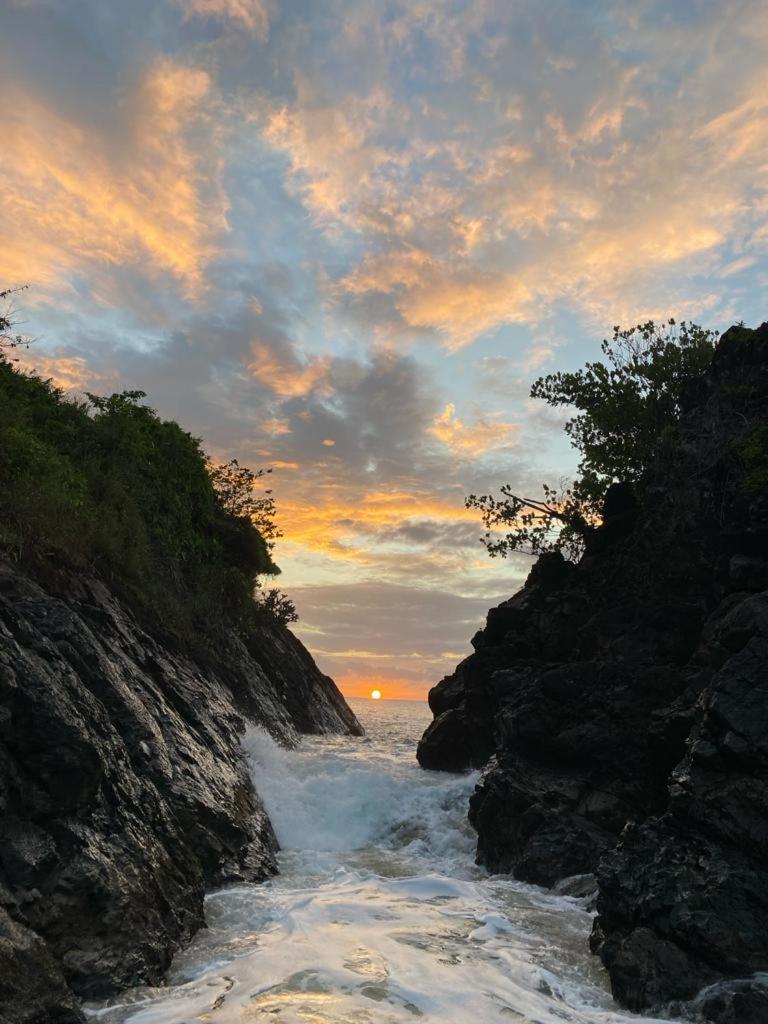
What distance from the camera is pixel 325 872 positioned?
1253 centimetres

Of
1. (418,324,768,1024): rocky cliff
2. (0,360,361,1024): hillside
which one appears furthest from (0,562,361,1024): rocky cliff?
(418,324,768,1024): rocky cliff

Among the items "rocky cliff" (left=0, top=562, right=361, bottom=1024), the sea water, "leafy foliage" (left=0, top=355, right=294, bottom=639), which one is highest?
"leafy foliage" (left=0, top=355, right=294, bottom=639)

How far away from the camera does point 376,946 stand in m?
8.38

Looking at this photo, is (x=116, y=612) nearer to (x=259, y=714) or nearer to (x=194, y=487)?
(x=259, y=714)

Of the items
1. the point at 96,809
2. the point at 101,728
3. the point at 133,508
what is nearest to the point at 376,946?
the point at 96,809

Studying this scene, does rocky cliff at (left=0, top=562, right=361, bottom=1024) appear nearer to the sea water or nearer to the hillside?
the hillside

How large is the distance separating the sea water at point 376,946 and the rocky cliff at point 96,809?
0.53 m

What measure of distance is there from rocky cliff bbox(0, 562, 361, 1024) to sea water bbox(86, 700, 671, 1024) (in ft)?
1.74

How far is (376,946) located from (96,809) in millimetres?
3827

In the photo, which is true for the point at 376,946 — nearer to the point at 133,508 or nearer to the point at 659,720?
the point at 659,720

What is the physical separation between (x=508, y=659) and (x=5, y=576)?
1706cm

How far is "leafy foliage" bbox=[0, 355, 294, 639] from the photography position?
13.4 meters

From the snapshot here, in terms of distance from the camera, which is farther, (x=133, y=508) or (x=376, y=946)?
(x=133, y=508)

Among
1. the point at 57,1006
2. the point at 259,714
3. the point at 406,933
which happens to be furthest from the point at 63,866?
the point at 259,714
